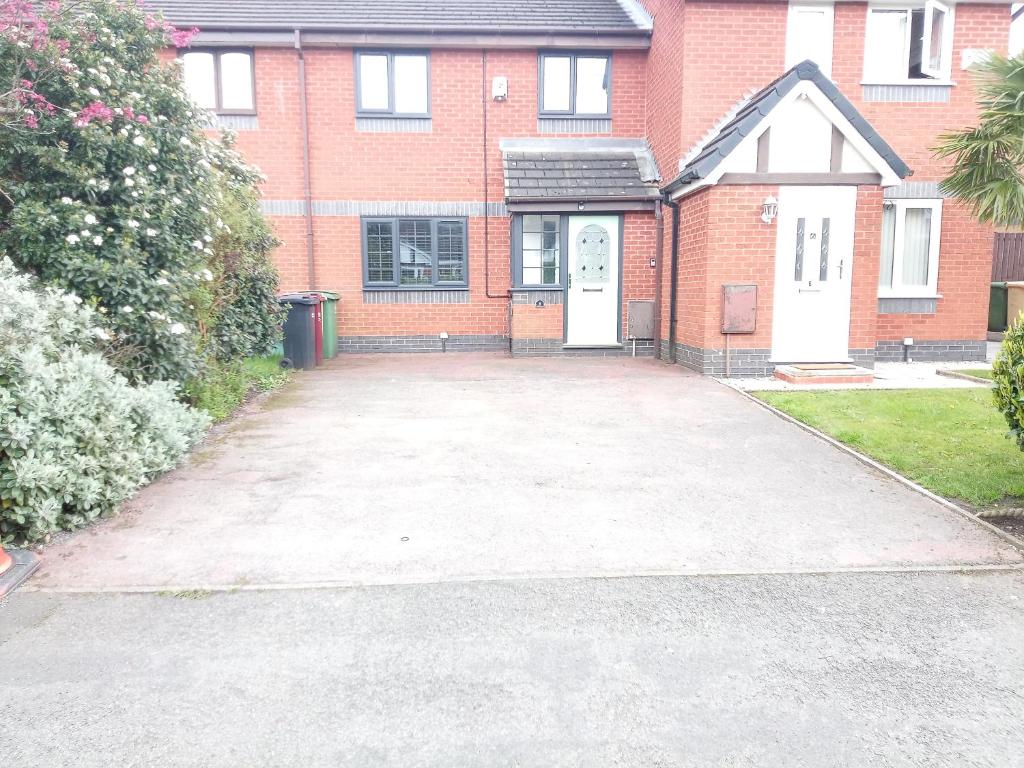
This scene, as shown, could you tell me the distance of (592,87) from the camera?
13844 millimetres

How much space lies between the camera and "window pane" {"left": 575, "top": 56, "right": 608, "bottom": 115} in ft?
45.1

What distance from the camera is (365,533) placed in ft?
14.4

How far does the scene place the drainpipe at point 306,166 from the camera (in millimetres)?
13156

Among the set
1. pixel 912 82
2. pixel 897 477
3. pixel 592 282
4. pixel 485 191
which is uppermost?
pixel 912 82

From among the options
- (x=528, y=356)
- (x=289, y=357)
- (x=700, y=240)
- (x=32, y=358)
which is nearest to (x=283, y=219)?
(x=289, y=357)

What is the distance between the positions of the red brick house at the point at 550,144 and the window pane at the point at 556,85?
42 millimetres

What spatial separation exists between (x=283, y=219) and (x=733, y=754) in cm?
1292

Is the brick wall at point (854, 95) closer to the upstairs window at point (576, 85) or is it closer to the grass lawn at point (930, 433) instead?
the upstairs window at point (576, 85)

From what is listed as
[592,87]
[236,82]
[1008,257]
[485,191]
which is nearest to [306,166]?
[236,82]

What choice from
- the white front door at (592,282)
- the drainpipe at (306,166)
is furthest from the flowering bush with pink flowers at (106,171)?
the white front door at (592,282)

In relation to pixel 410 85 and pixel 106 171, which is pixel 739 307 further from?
pixel 106 171

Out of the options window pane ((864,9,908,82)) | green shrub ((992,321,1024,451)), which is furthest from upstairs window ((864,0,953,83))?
green shrub ((992,321,1024,451))

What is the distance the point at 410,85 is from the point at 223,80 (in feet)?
11.2

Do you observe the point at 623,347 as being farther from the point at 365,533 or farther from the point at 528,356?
the point at 365,533
